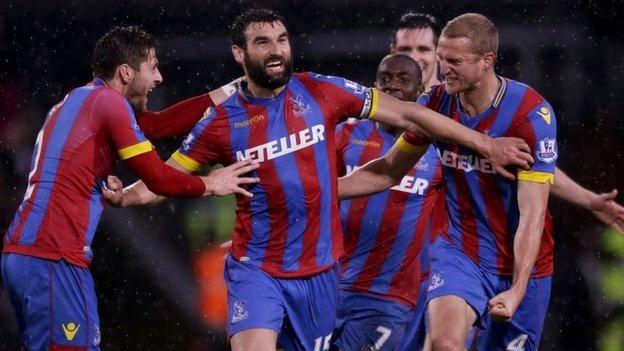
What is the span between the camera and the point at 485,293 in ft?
18.9

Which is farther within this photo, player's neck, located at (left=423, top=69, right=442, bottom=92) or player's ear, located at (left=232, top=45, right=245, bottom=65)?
player's neck, located at (left=423, top=69, right=442, bottom=92)


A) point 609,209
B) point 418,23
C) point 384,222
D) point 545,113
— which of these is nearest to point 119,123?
point 384,222

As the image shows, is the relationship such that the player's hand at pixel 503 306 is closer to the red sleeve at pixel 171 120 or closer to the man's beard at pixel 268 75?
the man's beard at pixel 268 75

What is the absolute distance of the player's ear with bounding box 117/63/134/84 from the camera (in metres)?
5.59

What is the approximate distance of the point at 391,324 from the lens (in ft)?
21.5

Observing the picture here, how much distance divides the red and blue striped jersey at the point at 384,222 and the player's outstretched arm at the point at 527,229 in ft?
3.37

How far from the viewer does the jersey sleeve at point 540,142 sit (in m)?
5.53

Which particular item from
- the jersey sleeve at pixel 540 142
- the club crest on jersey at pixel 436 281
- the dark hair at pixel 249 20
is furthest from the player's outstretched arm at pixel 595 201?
Answer: the dark hair at pixel 249 20

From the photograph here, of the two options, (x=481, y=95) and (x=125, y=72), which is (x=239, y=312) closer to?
(x=125, y=72)

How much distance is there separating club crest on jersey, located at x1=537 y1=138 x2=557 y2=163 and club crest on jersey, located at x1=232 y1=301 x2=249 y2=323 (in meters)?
1.40

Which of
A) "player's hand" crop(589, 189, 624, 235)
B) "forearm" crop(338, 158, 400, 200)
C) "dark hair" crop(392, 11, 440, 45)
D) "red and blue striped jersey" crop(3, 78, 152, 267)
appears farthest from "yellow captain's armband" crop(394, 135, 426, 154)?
"dark hair" crop(392, 11, 440, 45)

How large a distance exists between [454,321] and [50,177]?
5.91ft

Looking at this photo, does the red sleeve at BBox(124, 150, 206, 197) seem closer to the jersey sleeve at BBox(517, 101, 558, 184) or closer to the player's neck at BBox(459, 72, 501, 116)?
the player's neck at BBox(459, 72, 501, 116)

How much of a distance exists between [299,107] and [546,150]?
1066 mm
